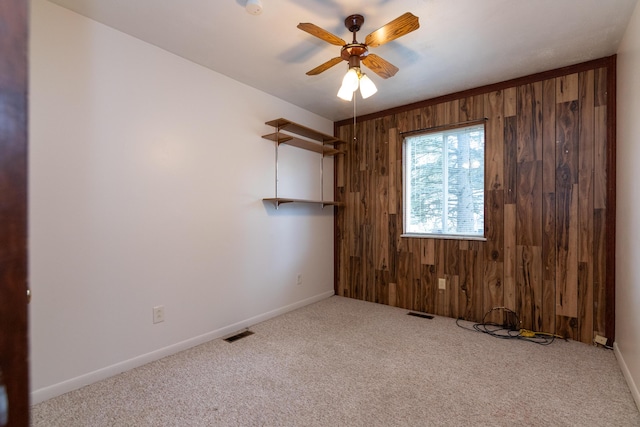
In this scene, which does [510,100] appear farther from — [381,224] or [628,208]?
[381,224]

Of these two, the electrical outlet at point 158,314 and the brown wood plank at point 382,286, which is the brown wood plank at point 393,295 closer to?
the brown wood plank at point 382,286

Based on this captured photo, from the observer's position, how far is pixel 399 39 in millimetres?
2150

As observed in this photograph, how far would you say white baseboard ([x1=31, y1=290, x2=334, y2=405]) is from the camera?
175 centimetres

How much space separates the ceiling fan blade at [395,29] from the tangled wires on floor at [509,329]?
8.34ft

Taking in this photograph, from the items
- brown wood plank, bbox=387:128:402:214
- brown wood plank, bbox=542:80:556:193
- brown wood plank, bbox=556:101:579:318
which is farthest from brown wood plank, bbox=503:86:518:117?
brown wood plank, bbox=387:128:402:214

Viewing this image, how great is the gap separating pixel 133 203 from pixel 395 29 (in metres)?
2.05

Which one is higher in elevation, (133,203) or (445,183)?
(445,183)

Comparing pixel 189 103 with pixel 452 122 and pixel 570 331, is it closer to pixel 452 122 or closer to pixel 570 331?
pixel 452 122

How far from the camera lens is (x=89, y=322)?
192 centimetres

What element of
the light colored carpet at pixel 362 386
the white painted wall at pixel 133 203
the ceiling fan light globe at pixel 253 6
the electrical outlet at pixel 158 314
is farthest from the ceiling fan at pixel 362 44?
the electrical outlet at pixel 158 314

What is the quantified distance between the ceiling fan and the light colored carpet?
196 centimetres

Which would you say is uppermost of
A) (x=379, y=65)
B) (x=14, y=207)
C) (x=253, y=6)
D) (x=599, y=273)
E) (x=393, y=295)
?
(x=253, y=6)

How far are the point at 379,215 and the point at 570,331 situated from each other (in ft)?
6.67

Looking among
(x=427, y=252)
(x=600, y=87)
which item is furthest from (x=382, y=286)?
(x=600, y=87)
